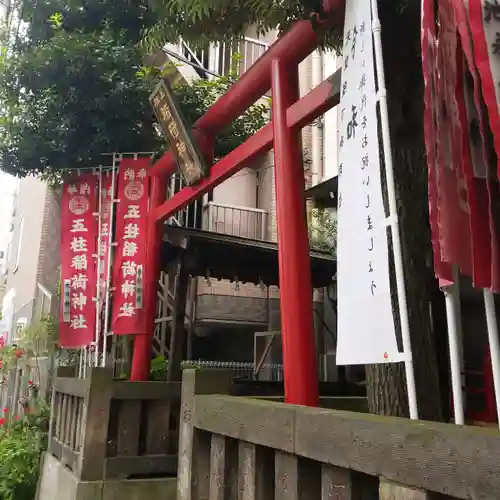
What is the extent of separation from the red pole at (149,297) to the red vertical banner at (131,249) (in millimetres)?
79

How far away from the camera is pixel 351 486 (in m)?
2.06

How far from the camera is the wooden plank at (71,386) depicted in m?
5.98

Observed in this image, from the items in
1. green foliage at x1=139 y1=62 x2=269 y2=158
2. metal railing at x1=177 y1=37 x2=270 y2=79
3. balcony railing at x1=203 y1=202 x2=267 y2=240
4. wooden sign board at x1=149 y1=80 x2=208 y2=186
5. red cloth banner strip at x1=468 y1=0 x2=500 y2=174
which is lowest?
red cloth banner strip at x1=468 y1=0 x2=500 y2=174

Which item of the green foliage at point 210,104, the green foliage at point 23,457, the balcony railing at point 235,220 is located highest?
the green foliage at point 210,104

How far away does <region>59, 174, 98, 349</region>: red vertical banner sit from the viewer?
7695 mm

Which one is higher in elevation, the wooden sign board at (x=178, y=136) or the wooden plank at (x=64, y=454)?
the wooden sign board at (x=178, y=136)

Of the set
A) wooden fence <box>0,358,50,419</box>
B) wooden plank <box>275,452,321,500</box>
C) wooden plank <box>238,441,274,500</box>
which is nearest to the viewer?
wooden plank <box>275,452,321,500</box>

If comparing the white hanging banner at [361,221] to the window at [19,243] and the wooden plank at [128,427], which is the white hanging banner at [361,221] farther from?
the window at [19,243]

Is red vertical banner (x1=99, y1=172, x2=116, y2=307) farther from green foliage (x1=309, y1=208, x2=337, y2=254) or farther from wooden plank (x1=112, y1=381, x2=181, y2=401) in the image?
green foliage (x1=309, y1=208, x2=337, y2=254)

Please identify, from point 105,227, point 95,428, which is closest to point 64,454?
point 95,428

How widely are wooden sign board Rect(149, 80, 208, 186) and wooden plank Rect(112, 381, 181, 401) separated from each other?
2.27 m

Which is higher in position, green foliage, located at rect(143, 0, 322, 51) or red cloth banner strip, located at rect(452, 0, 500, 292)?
green foliage, located at rect(143, 0, 322, 51)

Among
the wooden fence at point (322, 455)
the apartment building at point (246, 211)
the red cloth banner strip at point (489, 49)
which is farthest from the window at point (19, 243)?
the red cloth banner strip at point (489, 49)

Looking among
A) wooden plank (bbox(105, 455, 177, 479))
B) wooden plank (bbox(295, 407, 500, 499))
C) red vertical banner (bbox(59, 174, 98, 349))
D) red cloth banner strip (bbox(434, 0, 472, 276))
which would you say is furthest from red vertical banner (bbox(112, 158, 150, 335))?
red cloth banner strip (bbox(434, 0, 472, 276))
